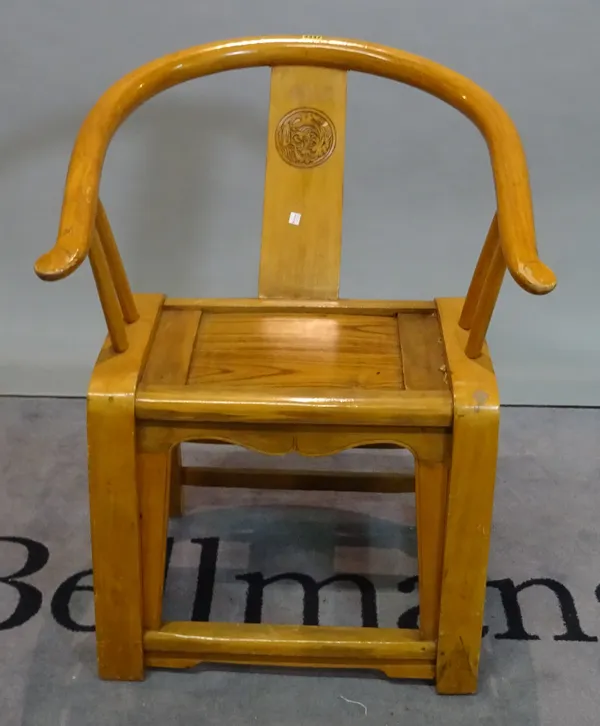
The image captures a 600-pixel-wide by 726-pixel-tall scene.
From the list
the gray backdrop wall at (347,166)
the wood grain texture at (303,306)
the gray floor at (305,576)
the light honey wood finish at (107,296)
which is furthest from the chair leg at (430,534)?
the gray backdrop wall at (347,166)

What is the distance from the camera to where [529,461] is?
1.53 m

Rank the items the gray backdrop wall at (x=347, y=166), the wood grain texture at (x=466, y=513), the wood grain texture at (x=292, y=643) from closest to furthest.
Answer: the wood grain texture at (x=466, y=513), the wood grain texture at (x=292, y=643), the gray backdrop wall at (x=347, y=166)

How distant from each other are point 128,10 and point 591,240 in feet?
3.05

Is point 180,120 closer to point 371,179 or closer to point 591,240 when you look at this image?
point 371,179

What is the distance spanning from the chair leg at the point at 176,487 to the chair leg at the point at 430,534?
0.42 meters

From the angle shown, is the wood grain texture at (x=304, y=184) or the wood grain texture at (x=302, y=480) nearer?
the wood grain texture at (x=304, y=184)

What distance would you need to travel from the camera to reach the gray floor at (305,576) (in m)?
1.07

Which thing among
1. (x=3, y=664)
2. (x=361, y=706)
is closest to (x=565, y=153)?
(x=361, y=706)

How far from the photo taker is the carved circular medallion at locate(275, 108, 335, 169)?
1.17 m

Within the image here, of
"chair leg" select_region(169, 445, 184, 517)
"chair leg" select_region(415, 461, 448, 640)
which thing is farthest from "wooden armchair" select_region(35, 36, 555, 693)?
A: "chair leg" select_region(169, 445, 184, 517)

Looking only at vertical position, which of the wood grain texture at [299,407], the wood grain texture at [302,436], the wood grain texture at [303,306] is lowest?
the wood grain texture at [302,436]

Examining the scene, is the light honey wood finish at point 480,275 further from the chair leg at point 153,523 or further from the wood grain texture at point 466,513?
the chair leg at point 153,523

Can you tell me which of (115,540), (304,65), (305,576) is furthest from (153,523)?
(304,65)

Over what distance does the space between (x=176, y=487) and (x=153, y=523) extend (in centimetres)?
31
